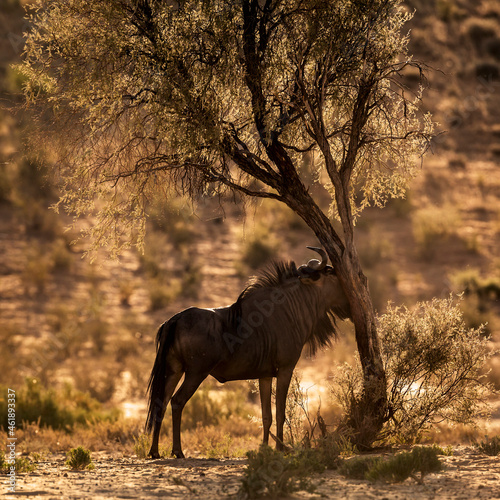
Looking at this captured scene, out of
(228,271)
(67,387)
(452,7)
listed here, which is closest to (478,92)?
(452,7)

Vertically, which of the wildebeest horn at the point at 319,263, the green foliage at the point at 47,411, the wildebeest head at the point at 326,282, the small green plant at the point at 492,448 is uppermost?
the wildebeest horn at the point at 319,263

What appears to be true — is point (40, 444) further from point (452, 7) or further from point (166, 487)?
point (452, 7)

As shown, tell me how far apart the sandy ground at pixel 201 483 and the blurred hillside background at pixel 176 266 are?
20.7ft

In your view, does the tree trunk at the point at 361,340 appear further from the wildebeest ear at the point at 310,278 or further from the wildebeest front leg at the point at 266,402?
the wildebeest front leg at the point at 266,402

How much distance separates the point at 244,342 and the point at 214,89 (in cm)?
329

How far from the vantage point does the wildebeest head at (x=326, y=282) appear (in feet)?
30.1

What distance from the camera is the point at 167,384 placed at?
863 centimetres

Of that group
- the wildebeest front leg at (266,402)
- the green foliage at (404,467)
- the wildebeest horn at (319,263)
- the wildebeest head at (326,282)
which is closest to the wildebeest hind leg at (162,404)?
the wildebeest front leg at (266,402)

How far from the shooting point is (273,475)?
21.2ft

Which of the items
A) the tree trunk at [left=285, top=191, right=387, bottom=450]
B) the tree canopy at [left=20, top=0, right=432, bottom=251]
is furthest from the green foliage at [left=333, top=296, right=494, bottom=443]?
the tree canopy at [left=20, top=0, right=432, bottom=251]

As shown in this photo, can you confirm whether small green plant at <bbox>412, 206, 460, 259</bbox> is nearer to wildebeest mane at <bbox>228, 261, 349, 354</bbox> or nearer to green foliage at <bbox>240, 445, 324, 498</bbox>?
wildebeest mane at <bbox>228, 261, 349, 354</bbox>

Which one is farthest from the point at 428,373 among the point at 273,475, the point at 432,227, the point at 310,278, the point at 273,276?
the point at 432,227

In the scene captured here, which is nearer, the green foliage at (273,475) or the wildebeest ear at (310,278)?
the green foliage at (273,475)

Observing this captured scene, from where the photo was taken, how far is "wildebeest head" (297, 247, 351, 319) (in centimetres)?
916
